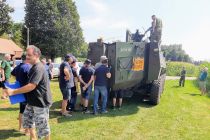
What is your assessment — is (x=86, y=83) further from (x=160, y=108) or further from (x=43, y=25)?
(x=43, y=25)

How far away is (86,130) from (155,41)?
5.16 m

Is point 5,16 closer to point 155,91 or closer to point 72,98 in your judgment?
point 155,91

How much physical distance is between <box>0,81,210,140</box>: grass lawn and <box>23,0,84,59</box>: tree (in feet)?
114

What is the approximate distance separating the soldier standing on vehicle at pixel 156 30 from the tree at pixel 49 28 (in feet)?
112

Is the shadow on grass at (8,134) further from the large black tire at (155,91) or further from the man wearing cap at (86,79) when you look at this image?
the large black tire at (155,91)

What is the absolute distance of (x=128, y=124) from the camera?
9461mm

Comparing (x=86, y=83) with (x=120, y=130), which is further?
(x=86, y=83)

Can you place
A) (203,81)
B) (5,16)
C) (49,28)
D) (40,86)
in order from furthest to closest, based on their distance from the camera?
(49,28) → (5,16) → (203,81) → (40,86)

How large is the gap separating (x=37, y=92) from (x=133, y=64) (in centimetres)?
635

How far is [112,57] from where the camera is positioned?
1124cm

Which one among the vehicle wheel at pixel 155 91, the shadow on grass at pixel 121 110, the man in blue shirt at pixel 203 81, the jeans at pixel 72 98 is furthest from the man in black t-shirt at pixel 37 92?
the man in blue shirt at pixel 203 81

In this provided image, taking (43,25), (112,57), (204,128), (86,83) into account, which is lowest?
(204,128)

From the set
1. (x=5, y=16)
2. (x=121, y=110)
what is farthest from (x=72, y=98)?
(x=5, y=16)

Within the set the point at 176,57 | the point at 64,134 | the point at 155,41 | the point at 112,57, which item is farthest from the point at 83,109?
the point at 176,57
